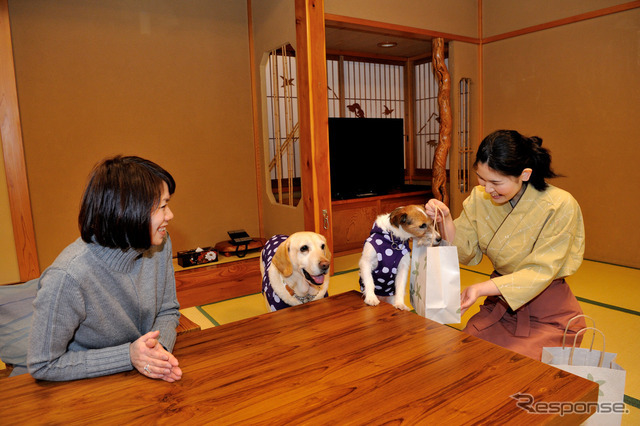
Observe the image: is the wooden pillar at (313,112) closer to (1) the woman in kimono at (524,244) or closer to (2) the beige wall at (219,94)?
(2) the beige wall at (219,94)

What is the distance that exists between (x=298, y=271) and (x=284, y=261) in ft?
0.28

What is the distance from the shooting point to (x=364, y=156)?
17.1 feet

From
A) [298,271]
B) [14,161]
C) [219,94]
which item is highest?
[219,94]

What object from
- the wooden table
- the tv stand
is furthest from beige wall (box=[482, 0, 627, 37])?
the wooden table

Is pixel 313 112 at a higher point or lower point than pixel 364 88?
lower

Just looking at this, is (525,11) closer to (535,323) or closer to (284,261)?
(535,323)

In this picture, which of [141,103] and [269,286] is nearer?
[269,286]

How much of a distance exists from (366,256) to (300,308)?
21.1 inches

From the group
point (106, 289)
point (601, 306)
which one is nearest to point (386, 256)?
point (106, 289)

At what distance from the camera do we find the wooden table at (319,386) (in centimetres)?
94

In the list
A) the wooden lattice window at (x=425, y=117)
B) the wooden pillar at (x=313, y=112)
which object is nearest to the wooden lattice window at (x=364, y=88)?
the wooden lattice window at (x=425, y=117)

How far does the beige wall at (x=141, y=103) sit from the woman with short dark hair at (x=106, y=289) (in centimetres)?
302

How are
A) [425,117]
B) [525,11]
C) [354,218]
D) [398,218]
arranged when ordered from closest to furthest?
[398,218] < [525,11] < [354,218] < [425,117]

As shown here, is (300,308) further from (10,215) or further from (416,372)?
(10,215)
